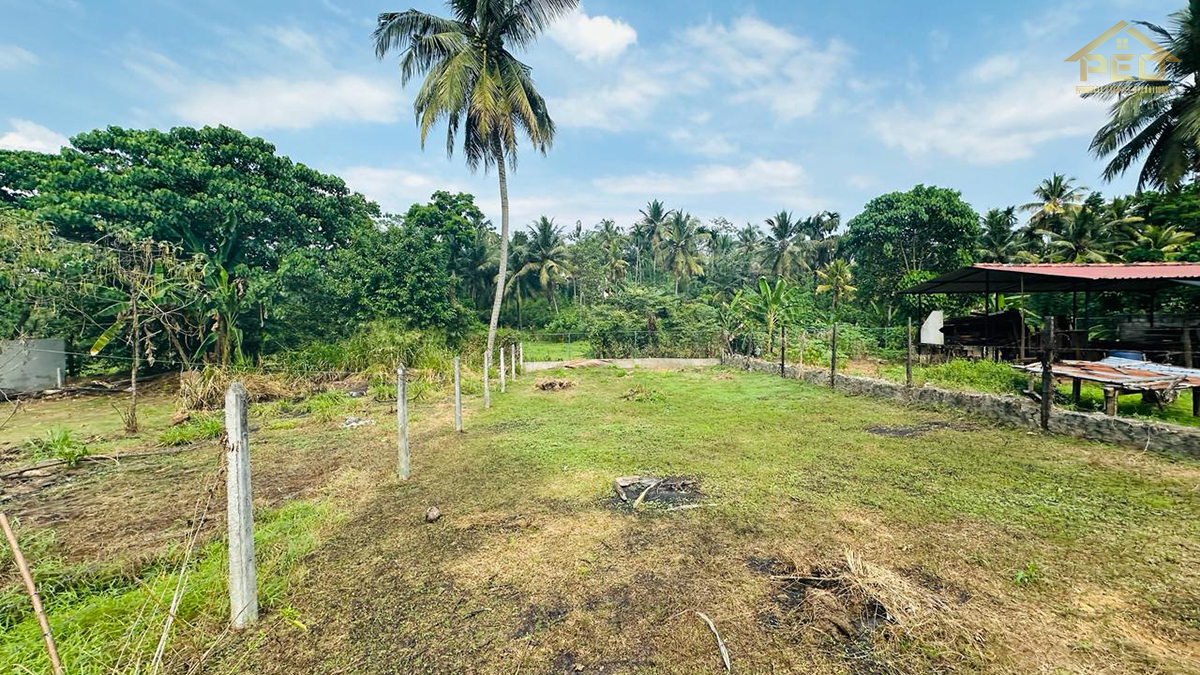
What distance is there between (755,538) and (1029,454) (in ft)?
15.2

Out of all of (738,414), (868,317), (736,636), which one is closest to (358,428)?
(738,414)

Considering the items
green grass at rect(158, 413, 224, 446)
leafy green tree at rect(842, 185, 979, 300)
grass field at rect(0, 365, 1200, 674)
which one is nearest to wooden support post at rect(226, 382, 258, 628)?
grass field at rect(0, 365, 1200, 674)

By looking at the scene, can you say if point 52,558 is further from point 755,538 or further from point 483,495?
point 755,538

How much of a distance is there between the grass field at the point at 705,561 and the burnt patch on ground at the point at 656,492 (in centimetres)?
16

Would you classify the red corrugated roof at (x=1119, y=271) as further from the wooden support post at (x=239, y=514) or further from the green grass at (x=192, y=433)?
the green grass at (x=192, y=433)

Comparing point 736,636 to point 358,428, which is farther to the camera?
point 358,428

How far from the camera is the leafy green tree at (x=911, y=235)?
70.0ft

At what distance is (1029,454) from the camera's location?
580 centimetres

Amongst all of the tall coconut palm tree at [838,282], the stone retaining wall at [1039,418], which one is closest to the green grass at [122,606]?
the stone retaining wall at [1039,418]

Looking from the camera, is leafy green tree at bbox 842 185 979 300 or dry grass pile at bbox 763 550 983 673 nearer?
dry grass pile at bbox 763 550 983 673

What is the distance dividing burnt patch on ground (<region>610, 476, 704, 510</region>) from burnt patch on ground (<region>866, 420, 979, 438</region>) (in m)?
3.91

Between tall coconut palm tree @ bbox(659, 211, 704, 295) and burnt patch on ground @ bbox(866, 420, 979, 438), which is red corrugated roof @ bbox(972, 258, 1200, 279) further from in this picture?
tall coconut palm tree @ bbox(659, 211, 704, 295)

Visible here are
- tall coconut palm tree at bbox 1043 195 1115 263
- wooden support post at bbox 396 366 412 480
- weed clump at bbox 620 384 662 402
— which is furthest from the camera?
tall coconut palm tree at bbox 1043 195 1115 263

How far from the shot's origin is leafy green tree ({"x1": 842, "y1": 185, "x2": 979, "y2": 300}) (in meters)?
21.3
